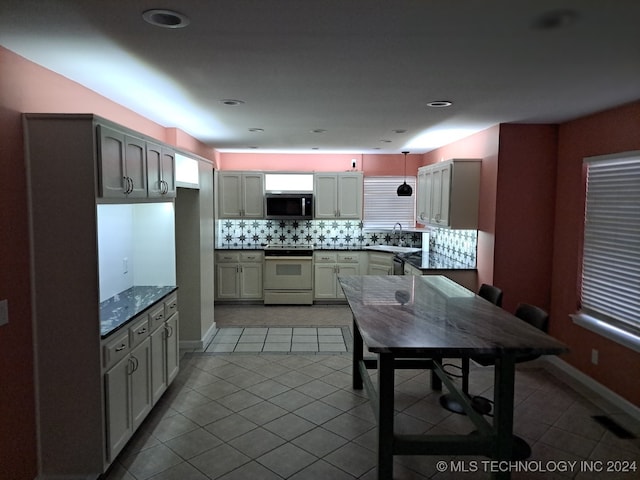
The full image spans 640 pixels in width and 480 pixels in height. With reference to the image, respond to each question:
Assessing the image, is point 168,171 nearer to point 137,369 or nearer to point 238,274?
point 137,369

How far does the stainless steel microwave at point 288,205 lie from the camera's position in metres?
7.05

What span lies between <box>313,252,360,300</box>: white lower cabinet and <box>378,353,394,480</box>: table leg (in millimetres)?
4601

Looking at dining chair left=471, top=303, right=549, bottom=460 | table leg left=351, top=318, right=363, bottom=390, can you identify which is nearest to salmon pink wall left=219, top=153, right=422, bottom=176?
table leg left=351, top=318, right=363, bottom=390

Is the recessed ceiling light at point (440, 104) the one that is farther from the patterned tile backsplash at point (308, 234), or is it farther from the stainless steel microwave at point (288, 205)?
the patterned tile backsplash at point (308, 234)

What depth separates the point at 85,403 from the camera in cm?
255

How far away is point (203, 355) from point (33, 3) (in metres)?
3.75

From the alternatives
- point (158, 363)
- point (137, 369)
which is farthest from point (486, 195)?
point (137, 369)

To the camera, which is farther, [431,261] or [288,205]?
[288,205]

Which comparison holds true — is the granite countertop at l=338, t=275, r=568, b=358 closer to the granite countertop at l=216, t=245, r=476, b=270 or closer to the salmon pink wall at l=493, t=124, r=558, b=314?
the salmon pink wall at l=493, t=124, r=558, b=314

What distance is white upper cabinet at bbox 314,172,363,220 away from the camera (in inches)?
283

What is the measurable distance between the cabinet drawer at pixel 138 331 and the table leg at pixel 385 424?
1679 millimetres

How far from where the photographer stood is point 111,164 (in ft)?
8.64

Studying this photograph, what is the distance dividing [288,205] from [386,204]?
173cm

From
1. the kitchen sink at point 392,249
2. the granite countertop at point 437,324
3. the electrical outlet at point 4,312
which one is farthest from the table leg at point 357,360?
the kitchen sink at point 392,249
